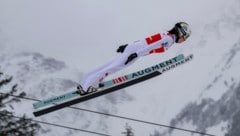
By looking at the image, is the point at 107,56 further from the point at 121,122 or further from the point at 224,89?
the point at 224,89

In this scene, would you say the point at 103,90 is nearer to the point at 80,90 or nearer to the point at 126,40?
the point at 80,90

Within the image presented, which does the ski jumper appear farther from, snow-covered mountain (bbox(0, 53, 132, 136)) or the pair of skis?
snow-covered mountain (bbox(0, 53, 132, 136))

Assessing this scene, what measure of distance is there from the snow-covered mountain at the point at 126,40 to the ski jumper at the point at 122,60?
7.04 meters

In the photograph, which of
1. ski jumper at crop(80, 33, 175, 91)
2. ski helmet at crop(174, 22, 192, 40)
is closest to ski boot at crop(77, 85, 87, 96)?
ski jumper at crop(80, 33, 175, 91)

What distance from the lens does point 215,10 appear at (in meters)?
30.3

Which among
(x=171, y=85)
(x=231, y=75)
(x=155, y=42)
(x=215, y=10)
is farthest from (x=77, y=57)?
(x=231, y=75)

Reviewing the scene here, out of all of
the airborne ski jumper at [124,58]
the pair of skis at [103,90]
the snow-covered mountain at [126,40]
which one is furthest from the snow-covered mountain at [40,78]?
the airborne ski jumper at [124,58]

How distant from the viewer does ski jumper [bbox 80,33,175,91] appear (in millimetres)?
15852

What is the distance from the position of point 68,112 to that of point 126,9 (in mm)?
26445

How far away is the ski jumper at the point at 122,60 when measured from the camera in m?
15.9

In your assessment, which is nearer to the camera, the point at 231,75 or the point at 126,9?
the point at 126,9

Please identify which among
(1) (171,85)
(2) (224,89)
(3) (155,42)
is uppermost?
(2) (224,89)

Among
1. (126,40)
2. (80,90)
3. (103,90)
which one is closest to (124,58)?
(103,90)

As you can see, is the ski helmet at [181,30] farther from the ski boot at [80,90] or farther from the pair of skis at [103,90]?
the ski boot at [80,90]
